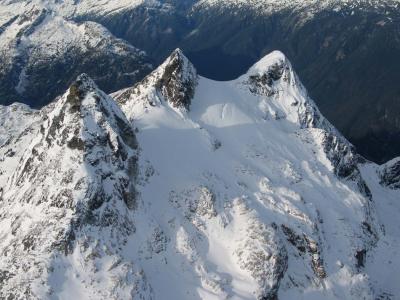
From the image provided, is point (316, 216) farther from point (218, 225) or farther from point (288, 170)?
point (218, 225)

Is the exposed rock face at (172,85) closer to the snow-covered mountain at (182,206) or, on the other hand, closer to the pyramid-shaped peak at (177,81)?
the pyramid-shaped peak at (177,81)

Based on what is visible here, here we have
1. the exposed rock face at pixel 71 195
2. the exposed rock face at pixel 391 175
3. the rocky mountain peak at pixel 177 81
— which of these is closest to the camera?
the exposed rock face at pixel 71 195

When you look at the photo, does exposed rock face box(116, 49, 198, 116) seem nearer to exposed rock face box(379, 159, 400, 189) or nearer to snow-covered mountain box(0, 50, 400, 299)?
snow-covered mountain box(0, 50, 400, 299)

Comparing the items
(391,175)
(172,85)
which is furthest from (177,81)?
(391,175)

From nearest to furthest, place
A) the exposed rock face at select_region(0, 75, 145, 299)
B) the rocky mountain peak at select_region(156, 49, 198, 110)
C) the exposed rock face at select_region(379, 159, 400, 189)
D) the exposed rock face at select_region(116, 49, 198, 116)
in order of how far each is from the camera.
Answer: the exposed rock face at select_region(0, 75, 145, 299), the exposed rock face at select_region(116, 49, 198, 116), the rocky mountain peak at select_region(156, 49, 198, 110), the exposed rock face at select_region(379, 159, 400, 189)

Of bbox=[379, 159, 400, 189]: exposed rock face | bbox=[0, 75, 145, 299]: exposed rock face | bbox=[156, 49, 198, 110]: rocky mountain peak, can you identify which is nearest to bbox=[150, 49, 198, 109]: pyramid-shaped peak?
bbox=[156, 49, 198, 110]: rocky mountain peak

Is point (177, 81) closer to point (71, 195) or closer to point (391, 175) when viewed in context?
point (71, 195)

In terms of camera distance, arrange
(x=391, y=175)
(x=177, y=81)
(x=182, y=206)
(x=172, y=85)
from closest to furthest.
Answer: (x=182, y=206)
(x=172, y=85)
(x=177, y=81)
(x=391, y=175)

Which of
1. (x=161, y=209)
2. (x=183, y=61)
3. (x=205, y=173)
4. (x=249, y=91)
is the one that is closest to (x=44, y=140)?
(x=161, y=209)

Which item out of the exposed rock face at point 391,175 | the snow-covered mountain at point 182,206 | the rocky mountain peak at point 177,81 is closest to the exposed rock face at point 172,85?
the rocky mountain peak at point 177,81
